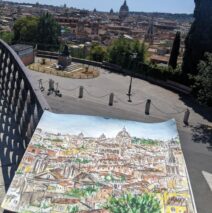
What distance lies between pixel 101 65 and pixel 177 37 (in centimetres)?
950

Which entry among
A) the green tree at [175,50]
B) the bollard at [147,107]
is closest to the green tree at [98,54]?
the green tree at [175,50]

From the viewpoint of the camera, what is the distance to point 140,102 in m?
25.1

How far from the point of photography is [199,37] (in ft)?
88.9

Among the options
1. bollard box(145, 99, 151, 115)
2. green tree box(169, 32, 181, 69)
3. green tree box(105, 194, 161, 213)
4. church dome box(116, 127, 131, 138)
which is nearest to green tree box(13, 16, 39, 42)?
green tree box(169, 32, 181, 69)

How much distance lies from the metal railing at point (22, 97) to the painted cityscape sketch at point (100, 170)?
4.57 ft

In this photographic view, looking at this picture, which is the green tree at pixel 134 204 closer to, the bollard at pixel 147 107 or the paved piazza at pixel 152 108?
the paved piazza at pixel 152 108

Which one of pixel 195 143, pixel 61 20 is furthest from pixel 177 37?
pixel 61 20

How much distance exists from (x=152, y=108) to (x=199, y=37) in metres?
8.46

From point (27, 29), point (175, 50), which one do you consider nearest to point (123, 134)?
point (175, 50)

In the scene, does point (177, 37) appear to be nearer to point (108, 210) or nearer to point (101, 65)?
point (101, 65)

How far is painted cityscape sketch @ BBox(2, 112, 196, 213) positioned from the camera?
17.0 feet

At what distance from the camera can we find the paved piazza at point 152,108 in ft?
50.5

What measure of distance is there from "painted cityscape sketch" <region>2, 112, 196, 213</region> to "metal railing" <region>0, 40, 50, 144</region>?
4.57 ft

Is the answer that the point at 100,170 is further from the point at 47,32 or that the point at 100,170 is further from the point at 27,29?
the point at 27,29
